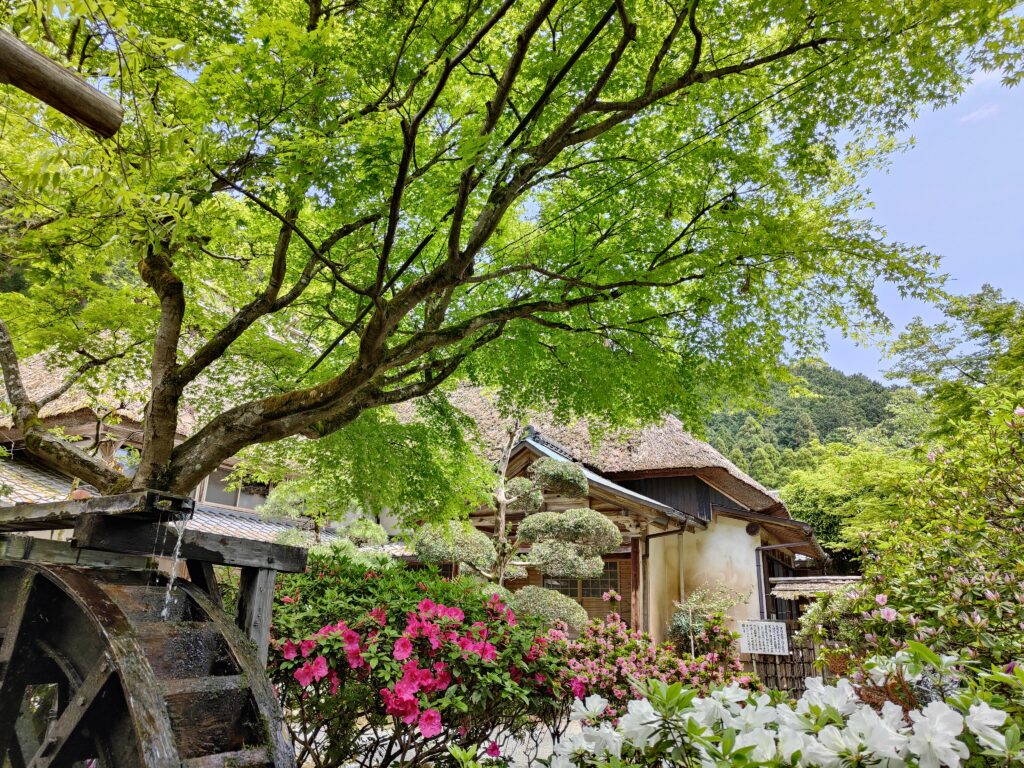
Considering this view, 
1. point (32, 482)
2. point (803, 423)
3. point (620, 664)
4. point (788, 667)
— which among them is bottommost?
point (788, 667)

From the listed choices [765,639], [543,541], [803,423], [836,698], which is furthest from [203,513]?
[803,423]

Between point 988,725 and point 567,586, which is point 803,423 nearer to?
point 567,586

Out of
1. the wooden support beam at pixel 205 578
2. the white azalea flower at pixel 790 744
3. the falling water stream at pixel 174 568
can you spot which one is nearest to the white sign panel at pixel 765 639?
the wooden support beam at pixel 205 578

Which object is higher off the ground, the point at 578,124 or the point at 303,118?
the point at 578,124

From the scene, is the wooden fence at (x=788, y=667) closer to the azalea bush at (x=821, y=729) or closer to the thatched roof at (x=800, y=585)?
the thatched roof at (x=800, y=585)

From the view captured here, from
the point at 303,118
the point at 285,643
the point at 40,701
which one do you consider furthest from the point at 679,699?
the point at 40,701

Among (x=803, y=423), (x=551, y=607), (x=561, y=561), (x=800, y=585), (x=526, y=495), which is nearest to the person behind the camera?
(x=551, y=607)

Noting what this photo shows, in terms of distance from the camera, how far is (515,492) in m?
9.78

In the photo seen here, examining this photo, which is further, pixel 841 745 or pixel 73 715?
pixel 73 715

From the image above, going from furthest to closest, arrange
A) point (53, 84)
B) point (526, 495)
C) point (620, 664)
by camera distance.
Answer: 1. point (526, 495)
2. point (620, 664)
3. point (53, 84)

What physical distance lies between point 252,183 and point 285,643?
111 inches

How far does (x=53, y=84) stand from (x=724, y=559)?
1374 centimetres

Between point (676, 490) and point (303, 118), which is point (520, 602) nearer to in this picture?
point (676, 490)

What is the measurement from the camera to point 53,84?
1.50 m
